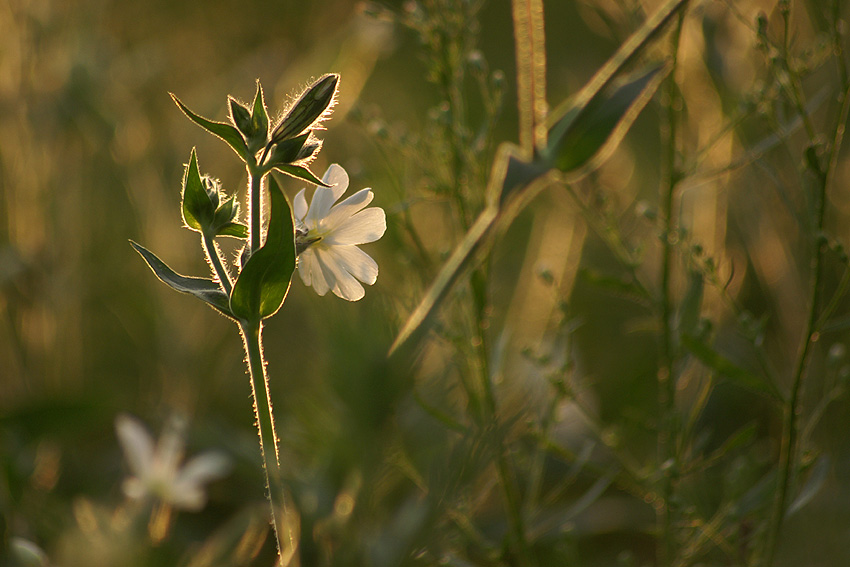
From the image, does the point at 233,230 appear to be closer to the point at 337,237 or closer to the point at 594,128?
the point at 337,237

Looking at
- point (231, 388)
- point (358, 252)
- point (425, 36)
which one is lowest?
point (231, 388)

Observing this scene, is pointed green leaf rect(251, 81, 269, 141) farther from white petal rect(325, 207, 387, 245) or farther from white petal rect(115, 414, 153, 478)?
white petal rect(115, 414, 153, 478)

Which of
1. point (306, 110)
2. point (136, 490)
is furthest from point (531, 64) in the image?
point (136, 490)

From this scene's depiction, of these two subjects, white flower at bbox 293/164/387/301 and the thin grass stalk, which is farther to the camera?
white flower at bbox 293/164/387/301

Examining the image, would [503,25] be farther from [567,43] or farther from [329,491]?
[329,491]

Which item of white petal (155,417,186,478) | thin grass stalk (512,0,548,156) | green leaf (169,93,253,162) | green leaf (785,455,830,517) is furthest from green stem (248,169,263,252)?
white petal (155,417,186,478)

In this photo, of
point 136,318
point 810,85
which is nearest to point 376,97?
point 136,318
